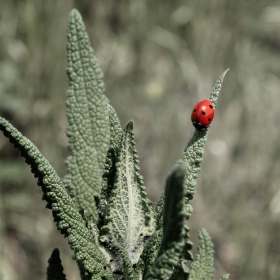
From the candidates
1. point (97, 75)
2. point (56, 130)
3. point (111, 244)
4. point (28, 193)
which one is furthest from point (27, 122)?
point (111, 244)

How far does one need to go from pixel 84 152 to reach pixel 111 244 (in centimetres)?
39

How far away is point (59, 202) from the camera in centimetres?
131

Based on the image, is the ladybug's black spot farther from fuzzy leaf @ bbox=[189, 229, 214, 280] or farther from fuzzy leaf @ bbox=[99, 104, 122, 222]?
fuzzy leaf @ bbox=[189, 229, 214, 280]

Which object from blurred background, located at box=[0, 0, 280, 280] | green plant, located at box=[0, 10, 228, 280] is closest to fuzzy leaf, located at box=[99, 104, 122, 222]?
green plant, located at box=[0, 10, 228, 280]

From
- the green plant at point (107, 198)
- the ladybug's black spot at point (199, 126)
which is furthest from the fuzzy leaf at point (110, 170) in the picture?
the ladybug's black spot at point (199, 126)

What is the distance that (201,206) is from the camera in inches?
206

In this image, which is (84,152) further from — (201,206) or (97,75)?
(201,206)

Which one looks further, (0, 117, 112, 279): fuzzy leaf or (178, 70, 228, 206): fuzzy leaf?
(178, 70, 228, 206): fuzzy leaf

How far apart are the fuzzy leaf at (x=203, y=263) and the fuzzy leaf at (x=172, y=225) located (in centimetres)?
35

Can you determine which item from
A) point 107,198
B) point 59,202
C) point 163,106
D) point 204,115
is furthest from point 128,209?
point 163,106

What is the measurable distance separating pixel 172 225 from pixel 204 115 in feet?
2.20

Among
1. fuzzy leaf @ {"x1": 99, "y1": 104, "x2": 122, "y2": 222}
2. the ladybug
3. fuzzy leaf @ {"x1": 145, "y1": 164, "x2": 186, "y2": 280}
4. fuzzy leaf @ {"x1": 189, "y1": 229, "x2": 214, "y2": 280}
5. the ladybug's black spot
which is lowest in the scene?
fuzzy leaf @ {"x1": 145, "y1": 164, "x2": 186, "y2": 280}

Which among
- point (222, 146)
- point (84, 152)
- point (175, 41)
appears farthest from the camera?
point (175, 41)

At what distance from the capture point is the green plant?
128cm
